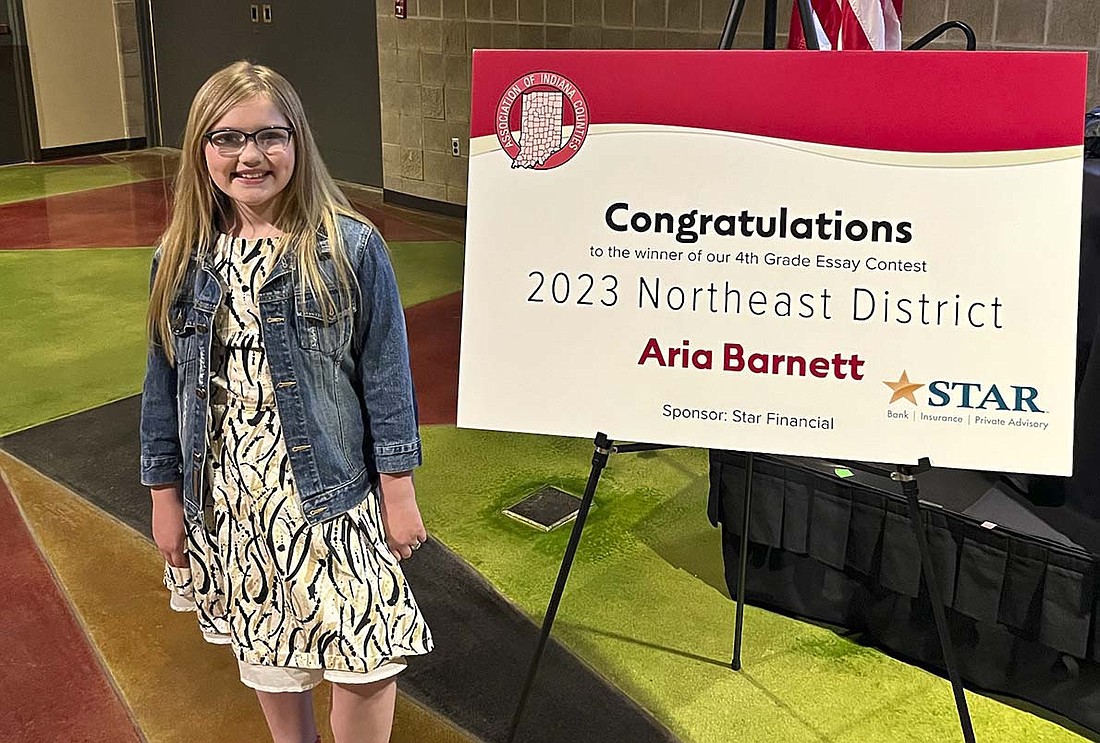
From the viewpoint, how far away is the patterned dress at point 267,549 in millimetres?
1526

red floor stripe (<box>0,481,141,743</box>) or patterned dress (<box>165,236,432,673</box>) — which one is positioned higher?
patterned dress (<box>165,236,432,673</box>)

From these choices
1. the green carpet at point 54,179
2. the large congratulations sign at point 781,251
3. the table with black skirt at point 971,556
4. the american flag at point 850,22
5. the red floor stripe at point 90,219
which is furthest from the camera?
the green carpet at point 54,179

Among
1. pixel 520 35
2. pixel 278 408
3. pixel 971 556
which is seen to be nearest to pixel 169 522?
pixel 278 408

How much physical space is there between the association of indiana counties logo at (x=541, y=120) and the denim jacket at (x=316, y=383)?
0.84ft

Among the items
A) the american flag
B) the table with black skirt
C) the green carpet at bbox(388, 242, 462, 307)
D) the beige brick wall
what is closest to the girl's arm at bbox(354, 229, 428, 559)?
the table with black skirt

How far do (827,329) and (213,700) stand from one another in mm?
1420

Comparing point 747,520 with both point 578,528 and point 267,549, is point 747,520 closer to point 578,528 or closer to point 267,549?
point 578,528

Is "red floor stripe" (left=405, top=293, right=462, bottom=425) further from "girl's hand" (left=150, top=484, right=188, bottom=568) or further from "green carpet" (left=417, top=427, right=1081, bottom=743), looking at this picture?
"girl's hand" (left=150, top=484, right=188, bottom=568)

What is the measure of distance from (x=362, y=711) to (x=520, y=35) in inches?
193

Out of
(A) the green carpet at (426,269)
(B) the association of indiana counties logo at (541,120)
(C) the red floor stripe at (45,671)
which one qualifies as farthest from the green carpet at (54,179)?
(B) the association of indiana counties logo at (541,120)

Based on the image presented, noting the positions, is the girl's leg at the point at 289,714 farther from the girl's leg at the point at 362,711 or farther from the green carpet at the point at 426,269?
the green carpet at the point at 426,269

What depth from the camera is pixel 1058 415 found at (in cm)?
146

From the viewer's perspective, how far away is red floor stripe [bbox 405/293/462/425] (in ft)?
12.1

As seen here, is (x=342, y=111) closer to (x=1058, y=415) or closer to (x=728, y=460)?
(x=728, y=460)
